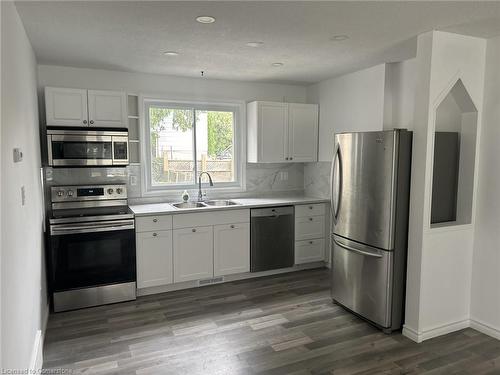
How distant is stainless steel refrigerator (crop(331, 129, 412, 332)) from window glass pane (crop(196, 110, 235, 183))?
1.79 m

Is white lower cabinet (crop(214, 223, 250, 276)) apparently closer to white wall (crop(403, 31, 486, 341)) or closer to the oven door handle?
the oven door handle

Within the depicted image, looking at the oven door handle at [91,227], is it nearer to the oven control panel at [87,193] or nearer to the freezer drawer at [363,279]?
Result: the oven control panel at [87,193]

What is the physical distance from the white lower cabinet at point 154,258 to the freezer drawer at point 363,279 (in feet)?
5.64

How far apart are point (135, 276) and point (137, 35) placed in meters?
2.29

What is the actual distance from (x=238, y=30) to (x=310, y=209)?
2.58 metres

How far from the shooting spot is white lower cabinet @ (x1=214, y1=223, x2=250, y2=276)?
13.6 ft

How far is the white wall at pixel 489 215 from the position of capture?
2969mm

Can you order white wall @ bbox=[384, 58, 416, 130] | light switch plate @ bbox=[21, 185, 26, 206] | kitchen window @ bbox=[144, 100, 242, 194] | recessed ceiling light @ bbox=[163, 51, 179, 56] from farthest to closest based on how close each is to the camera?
1. kitchen window @ bbox=[144, 100, 242, 194]
2. white wall @ bbox=[384, 58, 416, 130]
3. recessed ceiling light @ bbox=[163, 51, 179, 56]
4. light switch plate @ bbox=[21, 185, 26, 206]

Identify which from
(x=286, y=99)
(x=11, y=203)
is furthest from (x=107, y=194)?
(x=286, y=99)

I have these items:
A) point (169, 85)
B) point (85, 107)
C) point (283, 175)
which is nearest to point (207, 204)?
point (283, 175)

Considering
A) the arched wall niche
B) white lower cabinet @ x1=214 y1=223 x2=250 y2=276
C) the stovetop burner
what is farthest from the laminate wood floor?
the arched wall niche

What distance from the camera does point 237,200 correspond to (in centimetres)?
469

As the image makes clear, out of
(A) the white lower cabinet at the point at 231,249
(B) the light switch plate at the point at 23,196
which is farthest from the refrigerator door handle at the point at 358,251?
Answer: (B) the light switch plate at the point at 23,196

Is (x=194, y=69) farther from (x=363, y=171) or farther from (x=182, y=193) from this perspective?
(x=363, y=171)
